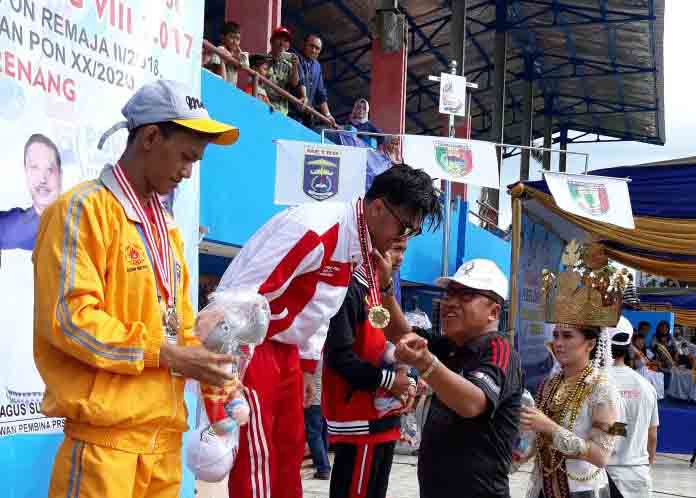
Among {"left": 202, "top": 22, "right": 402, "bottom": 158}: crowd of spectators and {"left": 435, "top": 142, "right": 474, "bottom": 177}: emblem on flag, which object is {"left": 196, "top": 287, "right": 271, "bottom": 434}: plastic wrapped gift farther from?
{"left": 435, "top": 142, "right": 474, "bottom": 177}: emblem on flag

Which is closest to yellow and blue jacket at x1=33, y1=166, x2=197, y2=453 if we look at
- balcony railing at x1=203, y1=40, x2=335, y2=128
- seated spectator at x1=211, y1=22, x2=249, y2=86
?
balcony railing at x1=203, y1=40, x2=335, y2=128

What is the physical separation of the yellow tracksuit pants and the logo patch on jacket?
0.49 m

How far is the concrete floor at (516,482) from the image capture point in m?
7.76

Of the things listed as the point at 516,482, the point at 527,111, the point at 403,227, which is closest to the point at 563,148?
the point at 527,111

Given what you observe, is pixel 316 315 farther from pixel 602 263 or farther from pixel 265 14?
pixel 265 14

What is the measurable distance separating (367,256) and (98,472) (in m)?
1.60

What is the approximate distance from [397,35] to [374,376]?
42.3 feet

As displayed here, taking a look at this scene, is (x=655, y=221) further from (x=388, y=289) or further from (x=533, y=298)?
(x=388, y=289)

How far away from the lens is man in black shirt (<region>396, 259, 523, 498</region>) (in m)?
3.05

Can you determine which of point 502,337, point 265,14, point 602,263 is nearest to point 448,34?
point 265,14

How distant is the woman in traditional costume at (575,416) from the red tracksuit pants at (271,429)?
119cm

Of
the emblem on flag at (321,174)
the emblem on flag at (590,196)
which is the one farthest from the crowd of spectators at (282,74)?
the emblem on flag at (590,196)

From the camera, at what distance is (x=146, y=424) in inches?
92.0

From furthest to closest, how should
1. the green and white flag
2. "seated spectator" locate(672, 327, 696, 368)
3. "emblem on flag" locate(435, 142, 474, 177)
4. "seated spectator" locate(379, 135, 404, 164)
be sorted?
"seated spectator" locate(672, 327, 696, 368), "seated spectator" locate(379, 135, 404, 164), "emblem on flag" locate(435, 142, 474, 177), the green and white flag
